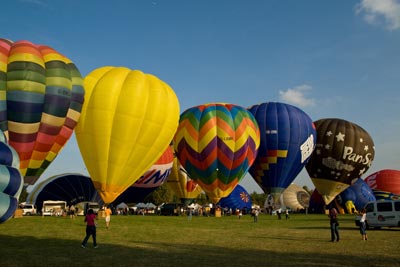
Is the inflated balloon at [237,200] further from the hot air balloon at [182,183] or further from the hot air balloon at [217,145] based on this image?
the hot air balloon at [217,145]

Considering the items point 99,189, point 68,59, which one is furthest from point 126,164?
point 68,59

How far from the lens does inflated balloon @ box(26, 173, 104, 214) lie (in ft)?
197

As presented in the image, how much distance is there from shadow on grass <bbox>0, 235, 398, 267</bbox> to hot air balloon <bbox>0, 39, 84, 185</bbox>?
11971mm

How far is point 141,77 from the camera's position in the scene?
32.1 meters

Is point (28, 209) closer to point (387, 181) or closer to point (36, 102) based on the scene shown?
point (36, 102)

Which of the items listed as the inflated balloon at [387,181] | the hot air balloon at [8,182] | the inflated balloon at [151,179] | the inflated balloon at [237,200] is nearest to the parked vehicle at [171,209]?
the inflated balloon at [151,179]

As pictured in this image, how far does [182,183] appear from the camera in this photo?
2181 inches

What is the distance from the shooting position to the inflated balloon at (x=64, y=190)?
60188 millimetres

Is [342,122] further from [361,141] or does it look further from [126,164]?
[126,164]

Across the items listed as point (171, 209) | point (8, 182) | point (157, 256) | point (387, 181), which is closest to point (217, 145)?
point (171, 209)

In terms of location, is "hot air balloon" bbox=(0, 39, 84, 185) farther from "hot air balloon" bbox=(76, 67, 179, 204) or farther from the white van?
A: the white van

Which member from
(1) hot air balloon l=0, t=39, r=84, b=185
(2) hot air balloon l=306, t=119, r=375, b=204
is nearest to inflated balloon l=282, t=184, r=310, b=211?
(2) hot air balloon l=306, t=119, r=375, b=204

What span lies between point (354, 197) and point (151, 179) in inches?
1053

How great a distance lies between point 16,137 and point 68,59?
7333mm
